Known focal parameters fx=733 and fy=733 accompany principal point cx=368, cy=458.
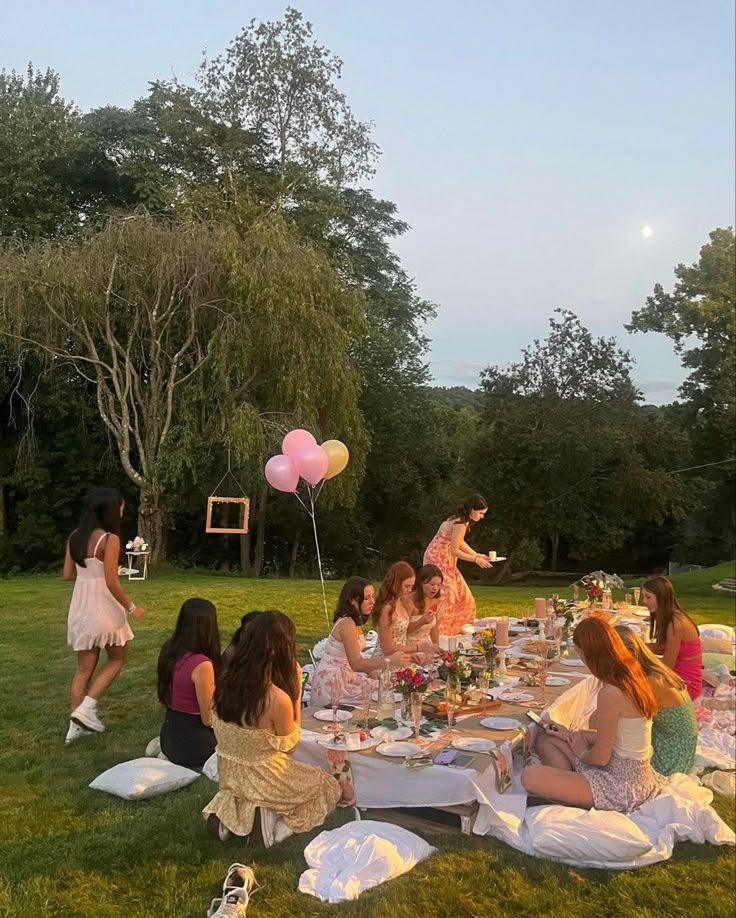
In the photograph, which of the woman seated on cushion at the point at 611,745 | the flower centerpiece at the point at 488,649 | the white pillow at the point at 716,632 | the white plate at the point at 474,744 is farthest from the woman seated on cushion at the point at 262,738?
the white pillow at the point at 716,632

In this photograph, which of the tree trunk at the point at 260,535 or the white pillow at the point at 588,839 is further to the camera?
the tree trunk at the point at 260,535

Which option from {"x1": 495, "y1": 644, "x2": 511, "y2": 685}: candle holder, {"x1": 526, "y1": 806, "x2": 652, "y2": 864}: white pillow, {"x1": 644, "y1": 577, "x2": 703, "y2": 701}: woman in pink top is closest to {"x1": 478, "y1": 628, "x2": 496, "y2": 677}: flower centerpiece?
{"x1": 495, "y1": 644, "x2": 511, "y2": 685}: candle holder

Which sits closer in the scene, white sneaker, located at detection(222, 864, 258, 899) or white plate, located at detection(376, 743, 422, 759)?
white sneaker, located at detection(222, 864, 258, 899)

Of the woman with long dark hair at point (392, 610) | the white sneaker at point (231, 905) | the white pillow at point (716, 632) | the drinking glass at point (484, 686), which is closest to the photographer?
the white sneaker at point (231, 905)

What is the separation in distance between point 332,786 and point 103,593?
7.49 ft

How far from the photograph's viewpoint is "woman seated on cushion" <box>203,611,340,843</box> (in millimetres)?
3357

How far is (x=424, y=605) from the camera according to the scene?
19.7ft

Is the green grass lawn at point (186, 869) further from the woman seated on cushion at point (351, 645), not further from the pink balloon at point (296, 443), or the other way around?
the pink balloon at point (296, 443)

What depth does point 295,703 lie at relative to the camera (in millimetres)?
3545

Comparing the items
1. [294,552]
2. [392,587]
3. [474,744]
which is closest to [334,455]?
[392,587]

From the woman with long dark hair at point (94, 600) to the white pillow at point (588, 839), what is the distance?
2946mm

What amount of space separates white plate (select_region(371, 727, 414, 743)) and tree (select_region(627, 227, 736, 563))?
14472mm

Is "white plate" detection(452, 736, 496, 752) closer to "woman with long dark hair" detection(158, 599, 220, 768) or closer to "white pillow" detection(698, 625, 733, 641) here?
"woman with long dark hair" detection(158, 599, 220, 768)

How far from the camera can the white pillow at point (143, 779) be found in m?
4.02
